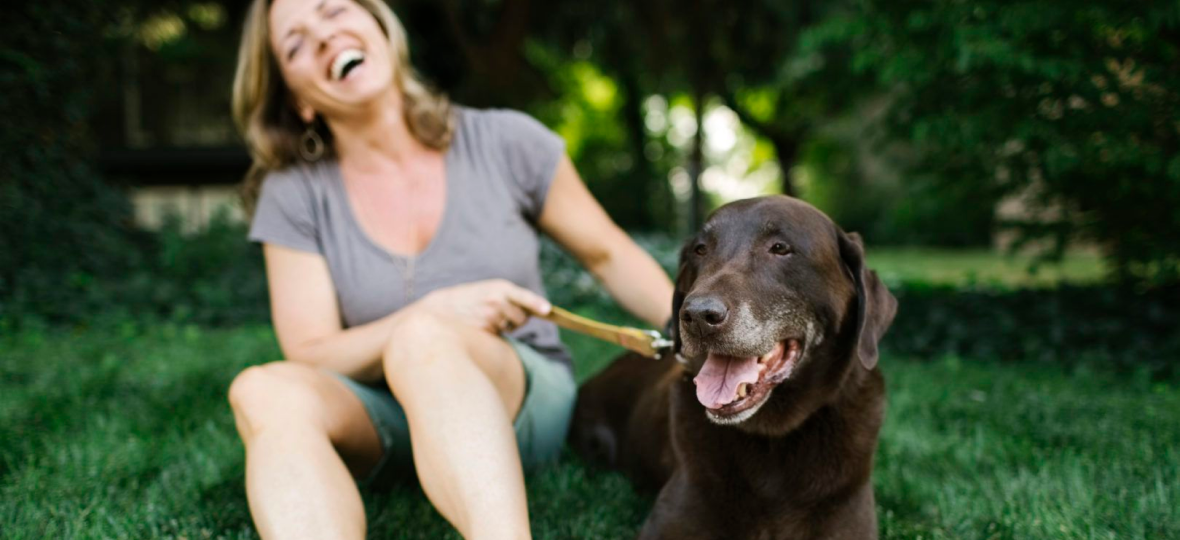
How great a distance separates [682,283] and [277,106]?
5.44ft

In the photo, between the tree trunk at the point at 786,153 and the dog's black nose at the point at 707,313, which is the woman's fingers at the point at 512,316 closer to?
the dog's black nose at the point at 707,313

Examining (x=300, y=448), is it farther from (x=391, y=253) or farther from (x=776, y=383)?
(x=776, y=383)

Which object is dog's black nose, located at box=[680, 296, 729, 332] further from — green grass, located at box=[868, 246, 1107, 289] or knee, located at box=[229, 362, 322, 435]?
green grass, located at box=[868, 246, 1107, 289]

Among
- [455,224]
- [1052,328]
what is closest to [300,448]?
[455,224]

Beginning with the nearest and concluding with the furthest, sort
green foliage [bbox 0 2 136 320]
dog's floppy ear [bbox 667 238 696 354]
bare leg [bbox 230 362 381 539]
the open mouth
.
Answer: bare leg [bbox 230 362 381 539], dog's floppy ear [bbox 667 238 696 354], the open mouth, green foliage [bbox 0 2 136 320]

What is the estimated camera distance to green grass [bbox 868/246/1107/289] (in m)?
7.01

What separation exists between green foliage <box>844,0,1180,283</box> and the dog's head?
2.91 m

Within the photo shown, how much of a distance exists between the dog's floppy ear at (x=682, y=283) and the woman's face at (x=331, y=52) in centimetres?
115

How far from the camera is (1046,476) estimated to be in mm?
2789

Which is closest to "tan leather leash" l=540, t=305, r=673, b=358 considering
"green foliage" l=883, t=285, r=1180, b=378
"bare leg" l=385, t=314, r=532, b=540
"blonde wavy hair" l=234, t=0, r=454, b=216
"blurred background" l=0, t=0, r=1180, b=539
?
"bare leg" l=385, t=314, r=532, b=540

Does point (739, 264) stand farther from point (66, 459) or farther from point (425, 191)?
point (66, 459)

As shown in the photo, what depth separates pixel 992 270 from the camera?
→ 1325cm

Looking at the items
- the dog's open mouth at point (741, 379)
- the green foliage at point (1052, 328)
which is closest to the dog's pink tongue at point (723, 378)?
the dog's open mouth at point (741, 379)

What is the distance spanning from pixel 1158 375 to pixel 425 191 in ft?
13.6
